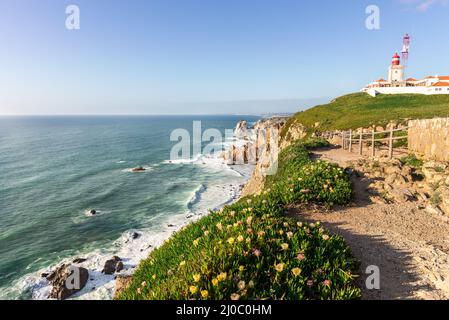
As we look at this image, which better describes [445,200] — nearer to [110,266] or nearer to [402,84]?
[110,266]

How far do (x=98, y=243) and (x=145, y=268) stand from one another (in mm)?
20109

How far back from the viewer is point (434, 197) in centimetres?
913

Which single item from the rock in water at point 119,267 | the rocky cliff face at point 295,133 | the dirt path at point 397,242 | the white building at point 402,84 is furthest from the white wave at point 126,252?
the white building at point 402,84

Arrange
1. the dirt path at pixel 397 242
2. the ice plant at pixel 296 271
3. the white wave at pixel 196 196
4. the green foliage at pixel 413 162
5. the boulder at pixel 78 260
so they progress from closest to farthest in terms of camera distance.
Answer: the ice plant at pixel 296 271 → the dirt path at pixel 397 242 → the green foliage at pixel 413 162 → the boulder at pixel 78 260 → the white wave at pixel 196 196

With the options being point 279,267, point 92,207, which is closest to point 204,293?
point 279,267

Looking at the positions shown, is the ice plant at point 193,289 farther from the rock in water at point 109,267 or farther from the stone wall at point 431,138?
the rock in water at point 109,267

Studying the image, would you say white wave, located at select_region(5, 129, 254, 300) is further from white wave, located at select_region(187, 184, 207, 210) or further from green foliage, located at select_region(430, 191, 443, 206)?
green foliage, located at select_region(430, 191, 443, 206)

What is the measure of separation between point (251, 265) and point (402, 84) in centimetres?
9672

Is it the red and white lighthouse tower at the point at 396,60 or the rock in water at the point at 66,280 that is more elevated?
the red and white lighthouse tower at the point at 396,60

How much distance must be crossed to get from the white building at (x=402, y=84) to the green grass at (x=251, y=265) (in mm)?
74531

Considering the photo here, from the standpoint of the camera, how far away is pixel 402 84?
8225cm

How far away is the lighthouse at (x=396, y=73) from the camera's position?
270ft

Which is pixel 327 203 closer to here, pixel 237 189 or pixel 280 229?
pixel 280 229
